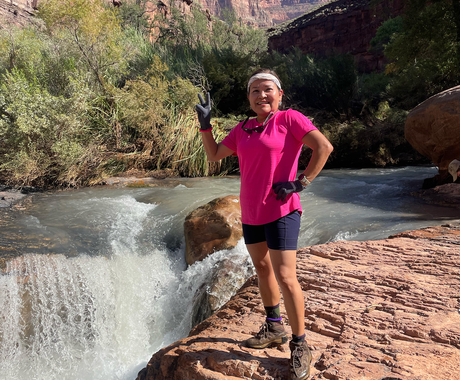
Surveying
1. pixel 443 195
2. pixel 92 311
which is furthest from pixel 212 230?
pixel 443 195

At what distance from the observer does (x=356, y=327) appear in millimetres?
2385

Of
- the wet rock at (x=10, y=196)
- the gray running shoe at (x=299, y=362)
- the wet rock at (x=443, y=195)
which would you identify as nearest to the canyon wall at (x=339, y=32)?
the wet rock at (x=443, y=195)

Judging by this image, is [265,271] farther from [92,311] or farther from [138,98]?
[138,98]

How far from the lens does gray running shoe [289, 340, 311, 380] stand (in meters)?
1.88

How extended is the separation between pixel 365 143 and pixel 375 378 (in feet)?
36.0

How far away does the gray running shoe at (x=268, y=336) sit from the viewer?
2.19 metres

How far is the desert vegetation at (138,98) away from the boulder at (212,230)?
171 inches

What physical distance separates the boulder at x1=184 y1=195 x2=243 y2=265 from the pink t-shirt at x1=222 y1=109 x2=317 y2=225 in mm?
3037

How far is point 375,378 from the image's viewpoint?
6.15 feet

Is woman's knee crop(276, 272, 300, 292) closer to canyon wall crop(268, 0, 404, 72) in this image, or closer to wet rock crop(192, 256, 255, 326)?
wet rock crop(192, 256, 255, 326)

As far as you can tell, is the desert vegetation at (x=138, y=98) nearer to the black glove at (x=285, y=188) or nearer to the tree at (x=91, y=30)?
the tree at (x=91, y=30)

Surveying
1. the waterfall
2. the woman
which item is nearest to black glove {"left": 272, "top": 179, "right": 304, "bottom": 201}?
the woman

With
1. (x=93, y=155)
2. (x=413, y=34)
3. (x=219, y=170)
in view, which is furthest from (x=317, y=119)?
(x=93, y=155)

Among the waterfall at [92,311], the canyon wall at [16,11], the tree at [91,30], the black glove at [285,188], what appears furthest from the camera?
the canyon wall at [16,11]
